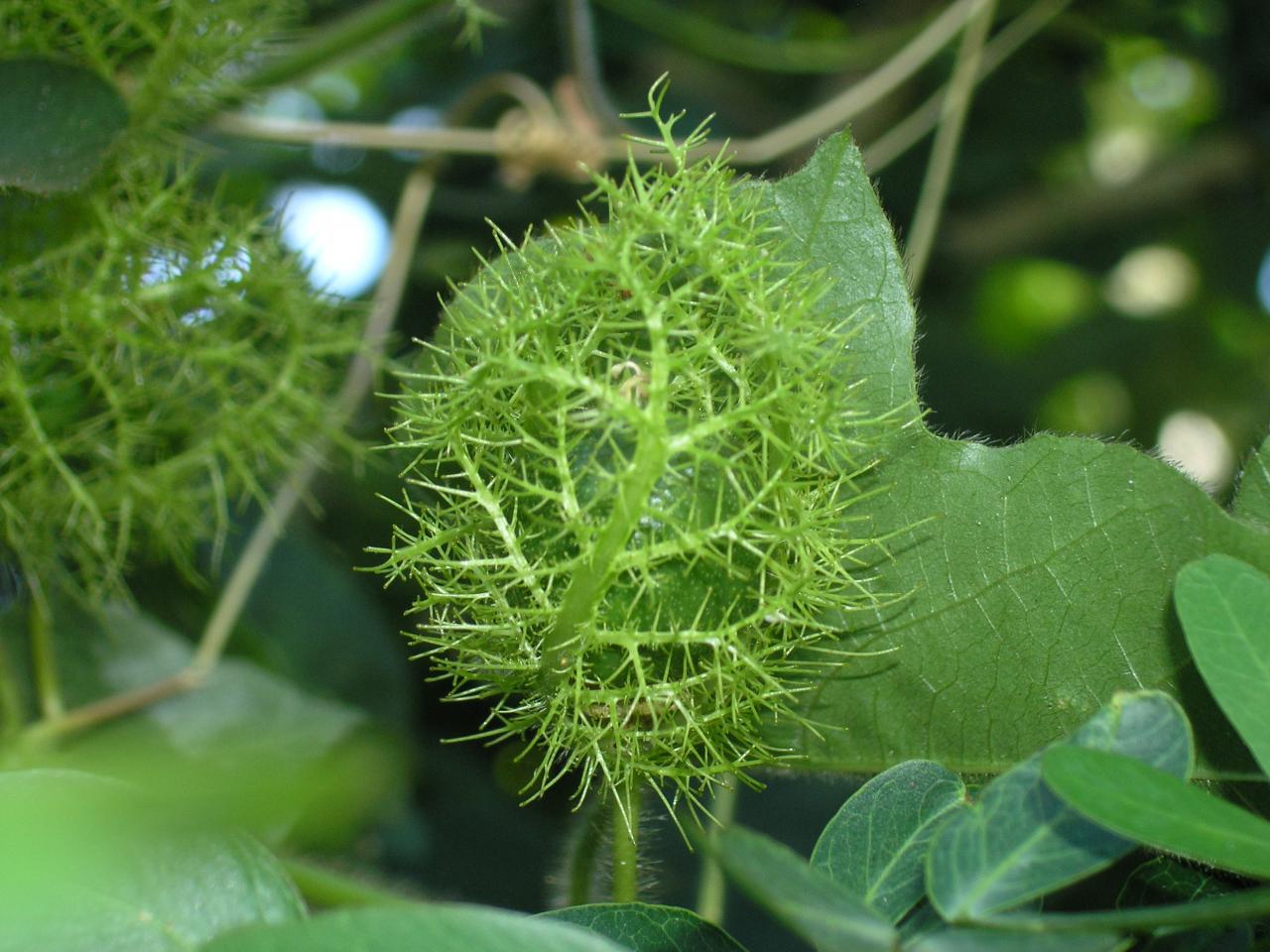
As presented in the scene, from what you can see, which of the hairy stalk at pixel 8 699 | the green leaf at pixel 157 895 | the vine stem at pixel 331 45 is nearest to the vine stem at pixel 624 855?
the green leaf at pixel 157 895

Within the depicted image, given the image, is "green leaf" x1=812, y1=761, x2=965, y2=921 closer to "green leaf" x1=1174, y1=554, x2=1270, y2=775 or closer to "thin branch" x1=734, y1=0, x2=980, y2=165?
"green leaf" x1=1174, y1=554, x2=1270, y2=775

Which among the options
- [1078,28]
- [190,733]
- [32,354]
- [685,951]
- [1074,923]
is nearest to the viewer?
[1074,923]

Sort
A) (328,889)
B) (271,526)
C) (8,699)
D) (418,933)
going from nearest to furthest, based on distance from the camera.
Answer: (418,933), (328,889), (8,699), (271,526)

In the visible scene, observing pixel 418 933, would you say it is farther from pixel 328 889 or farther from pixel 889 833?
pixel 328 889

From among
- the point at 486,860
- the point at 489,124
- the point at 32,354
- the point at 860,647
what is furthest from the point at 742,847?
the point at 489,124

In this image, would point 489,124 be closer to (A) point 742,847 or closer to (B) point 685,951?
(B) point 685,951

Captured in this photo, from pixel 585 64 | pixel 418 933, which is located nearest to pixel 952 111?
pixel 585 64

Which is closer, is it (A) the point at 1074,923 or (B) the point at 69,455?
(A) the point at 1074,923

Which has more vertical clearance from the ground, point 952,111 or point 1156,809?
point 952,111
